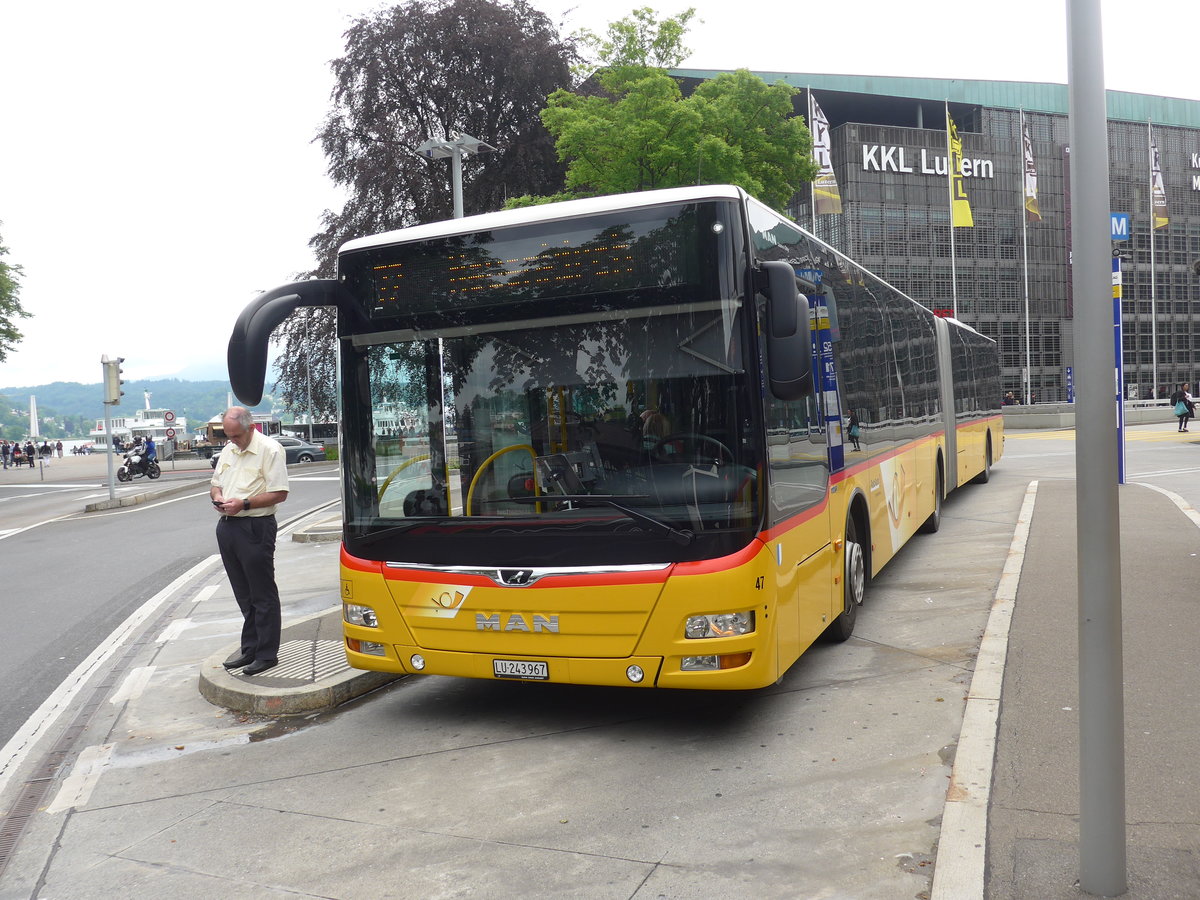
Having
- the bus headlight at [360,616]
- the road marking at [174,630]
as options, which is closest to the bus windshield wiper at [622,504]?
the bus headlight at [360,616]

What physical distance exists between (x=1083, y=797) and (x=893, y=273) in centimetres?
8079

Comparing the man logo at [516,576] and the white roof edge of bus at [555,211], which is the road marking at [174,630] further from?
the man logo at [516,576]

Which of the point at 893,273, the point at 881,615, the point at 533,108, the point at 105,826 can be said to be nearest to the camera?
the point at 105,826

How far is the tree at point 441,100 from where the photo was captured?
28.7m

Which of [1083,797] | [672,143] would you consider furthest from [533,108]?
[1083,797]

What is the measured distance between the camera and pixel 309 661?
24.1 feet

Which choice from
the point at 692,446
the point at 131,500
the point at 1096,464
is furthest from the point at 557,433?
the point at 131,500

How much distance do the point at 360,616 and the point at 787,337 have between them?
9.32ft

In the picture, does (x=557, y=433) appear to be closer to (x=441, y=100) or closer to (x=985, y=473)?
(x=985, y=473)

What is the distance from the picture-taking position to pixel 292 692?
652cm

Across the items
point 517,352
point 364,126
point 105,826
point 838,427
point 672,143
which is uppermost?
point 364,126

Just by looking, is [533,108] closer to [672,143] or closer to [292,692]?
[672,143]

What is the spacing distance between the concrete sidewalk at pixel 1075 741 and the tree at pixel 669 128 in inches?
475

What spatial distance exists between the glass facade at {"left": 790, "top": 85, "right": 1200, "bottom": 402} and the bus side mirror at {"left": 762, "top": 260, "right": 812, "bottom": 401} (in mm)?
72502
